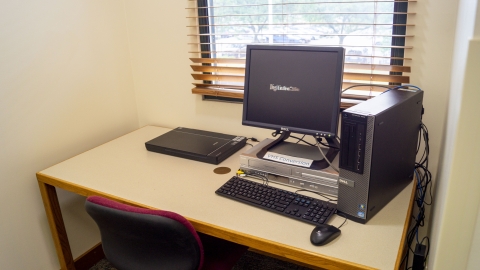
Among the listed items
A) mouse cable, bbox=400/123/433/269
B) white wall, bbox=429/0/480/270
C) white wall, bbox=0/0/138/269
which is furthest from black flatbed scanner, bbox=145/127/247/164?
white wall, bbox=429/0/480/270

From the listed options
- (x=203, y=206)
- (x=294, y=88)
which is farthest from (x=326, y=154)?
(x=203, y=206)

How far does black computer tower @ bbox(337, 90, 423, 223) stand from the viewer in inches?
45.3

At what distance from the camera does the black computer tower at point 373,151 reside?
115cm

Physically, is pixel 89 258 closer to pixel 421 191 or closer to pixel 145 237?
pixel 145 237

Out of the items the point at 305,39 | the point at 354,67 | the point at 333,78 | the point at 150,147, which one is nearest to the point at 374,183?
the point at 333,78

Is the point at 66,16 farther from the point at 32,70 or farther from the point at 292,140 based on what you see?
the point at 292,140

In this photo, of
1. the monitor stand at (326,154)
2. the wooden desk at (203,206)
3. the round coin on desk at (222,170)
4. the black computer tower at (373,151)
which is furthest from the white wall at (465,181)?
the round coin on desk at (222,170)

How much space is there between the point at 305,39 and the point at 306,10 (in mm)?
130

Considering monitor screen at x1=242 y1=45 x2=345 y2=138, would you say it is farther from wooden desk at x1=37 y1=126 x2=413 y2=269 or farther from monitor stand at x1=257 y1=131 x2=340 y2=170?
wooden desk at x1=37 y1=126 x2=413 y2=269

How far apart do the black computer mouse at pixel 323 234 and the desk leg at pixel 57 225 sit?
51.1 inches

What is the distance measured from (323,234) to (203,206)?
456 millimetres

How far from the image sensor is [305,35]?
1.75 m

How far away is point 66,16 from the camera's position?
1.86 m

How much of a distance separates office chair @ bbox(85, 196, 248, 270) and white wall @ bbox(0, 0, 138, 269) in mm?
675
